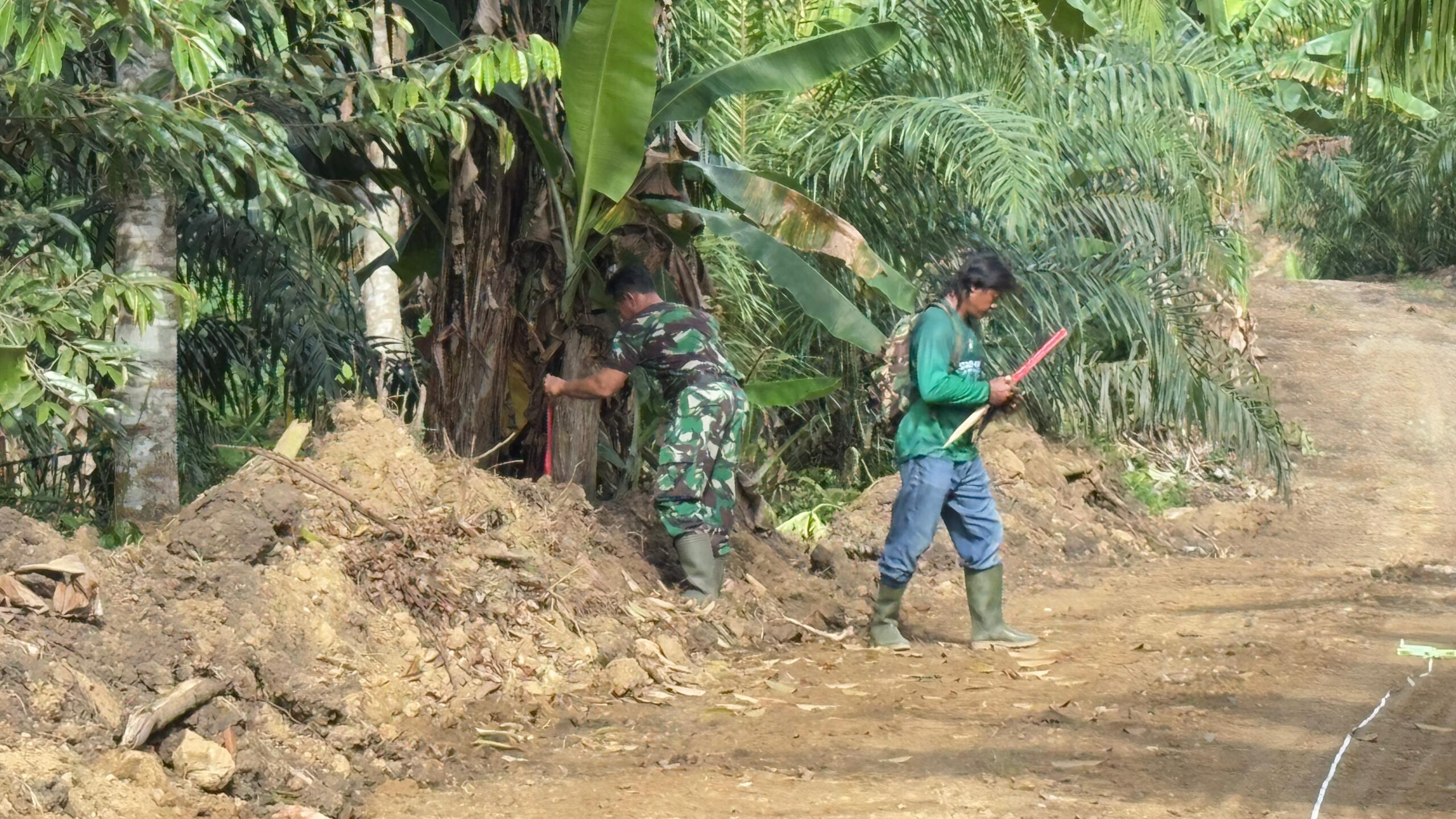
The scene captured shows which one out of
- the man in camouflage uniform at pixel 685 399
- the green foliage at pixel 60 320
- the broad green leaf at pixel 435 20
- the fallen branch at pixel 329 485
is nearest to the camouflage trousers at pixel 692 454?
the man in camouflage uniform at pixel 685 399

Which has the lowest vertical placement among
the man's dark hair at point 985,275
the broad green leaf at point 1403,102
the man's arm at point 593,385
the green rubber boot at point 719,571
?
the green rubber boot at point 719,571

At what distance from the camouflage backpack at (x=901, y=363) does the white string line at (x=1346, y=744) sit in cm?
229

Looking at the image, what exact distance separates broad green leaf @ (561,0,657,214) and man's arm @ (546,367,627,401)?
2.81ft

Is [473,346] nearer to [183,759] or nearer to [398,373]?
[398,373]

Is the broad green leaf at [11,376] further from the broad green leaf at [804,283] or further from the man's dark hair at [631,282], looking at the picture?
the broad green leaf at [804,283]

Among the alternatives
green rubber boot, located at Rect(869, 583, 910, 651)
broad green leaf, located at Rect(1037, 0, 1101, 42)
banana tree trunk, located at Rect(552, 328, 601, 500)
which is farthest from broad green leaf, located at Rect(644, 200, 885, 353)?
broad green leaf, located at Rect(1037, 0, 1101, 42)

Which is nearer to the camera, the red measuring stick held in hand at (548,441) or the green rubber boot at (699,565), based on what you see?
the green rubber boot at (699,565)

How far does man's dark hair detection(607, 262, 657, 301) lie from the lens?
7141mm

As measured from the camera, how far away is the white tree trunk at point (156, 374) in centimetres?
607

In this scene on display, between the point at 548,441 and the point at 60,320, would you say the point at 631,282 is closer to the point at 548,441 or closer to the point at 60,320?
the point at 548,441

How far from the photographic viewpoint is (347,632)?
5.61 metres

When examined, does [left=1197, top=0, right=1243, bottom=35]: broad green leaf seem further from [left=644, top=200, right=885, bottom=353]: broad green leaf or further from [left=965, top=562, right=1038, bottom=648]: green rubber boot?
[left=965, top=562, right=1038, bottom=648]: green rubber boot

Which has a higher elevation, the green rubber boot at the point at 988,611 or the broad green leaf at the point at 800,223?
the broad green leaf at the point at 800,223

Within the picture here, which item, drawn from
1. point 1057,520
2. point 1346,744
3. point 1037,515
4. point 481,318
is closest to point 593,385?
point 481,318
